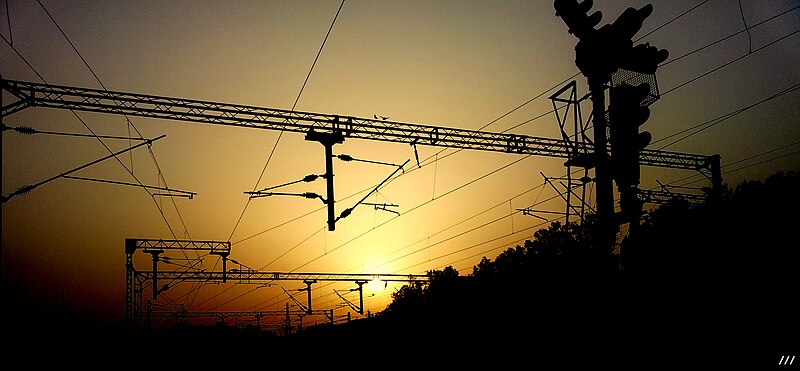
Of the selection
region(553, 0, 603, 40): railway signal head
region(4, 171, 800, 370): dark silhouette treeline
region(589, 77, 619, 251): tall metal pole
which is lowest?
region(4, 171, 800, 370): dark silhouette treeline

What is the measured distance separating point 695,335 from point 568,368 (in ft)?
12.6

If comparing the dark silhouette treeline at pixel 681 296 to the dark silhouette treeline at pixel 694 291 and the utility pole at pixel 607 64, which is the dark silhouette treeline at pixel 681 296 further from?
the utility pole at pixel 607 64

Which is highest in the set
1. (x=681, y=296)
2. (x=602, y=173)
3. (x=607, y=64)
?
(x=607, y=64)

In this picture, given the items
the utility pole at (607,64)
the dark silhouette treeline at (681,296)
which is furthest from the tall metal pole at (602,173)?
the dark silhouette treeline at (681,296)

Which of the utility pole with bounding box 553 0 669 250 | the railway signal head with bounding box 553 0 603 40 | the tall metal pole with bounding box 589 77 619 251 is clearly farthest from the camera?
the railway signal head with bounding box 553 0 603 40

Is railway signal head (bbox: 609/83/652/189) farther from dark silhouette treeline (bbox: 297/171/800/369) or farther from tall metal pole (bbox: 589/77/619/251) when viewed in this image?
dark silhouette treeline (bbox: 297/171/800/369)

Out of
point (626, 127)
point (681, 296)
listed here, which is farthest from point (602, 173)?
point (681, 296)

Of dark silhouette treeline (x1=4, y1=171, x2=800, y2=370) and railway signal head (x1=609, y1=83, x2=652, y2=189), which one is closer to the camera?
railway signal head (x1=609, y1=83, x2=652, y2=189)

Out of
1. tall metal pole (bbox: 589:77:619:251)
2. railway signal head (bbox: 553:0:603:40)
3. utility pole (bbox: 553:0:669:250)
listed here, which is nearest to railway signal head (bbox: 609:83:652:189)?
utility pole (bbox: 553:0:669:250)

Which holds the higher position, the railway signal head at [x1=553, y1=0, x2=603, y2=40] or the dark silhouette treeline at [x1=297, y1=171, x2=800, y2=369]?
the railway signal head at [x1=553, y1=0, x2=603, y2=40]

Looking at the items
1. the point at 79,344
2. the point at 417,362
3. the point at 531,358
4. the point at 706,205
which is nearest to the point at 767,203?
the point at 706,205

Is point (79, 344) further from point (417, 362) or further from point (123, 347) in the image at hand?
point (417, 362)

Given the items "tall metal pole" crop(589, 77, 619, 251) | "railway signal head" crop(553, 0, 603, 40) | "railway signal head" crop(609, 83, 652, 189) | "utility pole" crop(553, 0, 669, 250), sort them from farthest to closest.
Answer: "railway signal head" crop(553, 0, 603, 40) → "tall metal pole" crop(589, 77, 619, 251) → "utility pole" crop(553, 0, 669, 250) → "railway signal head" crop(609, 83, 652, 189)

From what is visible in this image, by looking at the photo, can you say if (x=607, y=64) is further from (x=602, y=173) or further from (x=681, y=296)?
(x=681, y=296)
